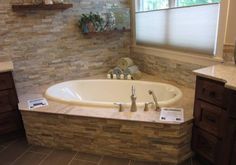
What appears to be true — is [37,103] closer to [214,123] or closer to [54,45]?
[54,45]

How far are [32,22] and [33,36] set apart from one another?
0.62 ft

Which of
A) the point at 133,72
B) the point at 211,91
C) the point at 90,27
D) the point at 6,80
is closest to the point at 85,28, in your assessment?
the point at 90,27

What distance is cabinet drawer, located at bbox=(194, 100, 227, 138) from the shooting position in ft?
5.49

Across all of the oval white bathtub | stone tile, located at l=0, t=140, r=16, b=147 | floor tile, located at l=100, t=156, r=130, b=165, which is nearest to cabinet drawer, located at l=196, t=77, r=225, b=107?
the oval white bathtub

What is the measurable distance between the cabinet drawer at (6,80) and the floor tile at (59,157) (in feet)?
3.02

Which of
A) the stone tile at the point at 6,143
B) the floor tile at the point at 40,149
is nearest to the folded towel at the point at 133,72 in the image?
the floor tile at the point at 40,149

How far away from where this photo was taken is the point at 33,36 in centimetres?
288

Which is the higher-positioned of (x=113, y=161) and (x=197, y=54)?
(x=197, y=54)

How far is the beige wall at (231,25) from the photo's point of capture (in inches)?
78.1

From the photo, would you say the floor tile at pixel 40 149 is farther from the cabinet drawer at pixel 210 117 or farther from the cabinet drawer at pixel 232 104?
the cabinet drawer at pixel 232 104

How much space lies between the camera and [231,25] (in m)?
2.03

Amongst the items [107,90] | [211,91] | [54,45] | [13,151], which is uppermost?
[54,45]

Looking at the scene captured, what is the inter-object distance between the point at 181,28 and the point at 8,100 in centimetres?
228

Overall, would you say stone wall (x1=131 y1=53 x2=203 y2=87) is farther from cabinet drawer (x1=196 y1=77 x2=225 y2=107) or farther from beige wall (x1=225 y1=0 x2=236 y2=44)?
cabinet drawer (x1=196 y1=77 x2=225 y2=107)
